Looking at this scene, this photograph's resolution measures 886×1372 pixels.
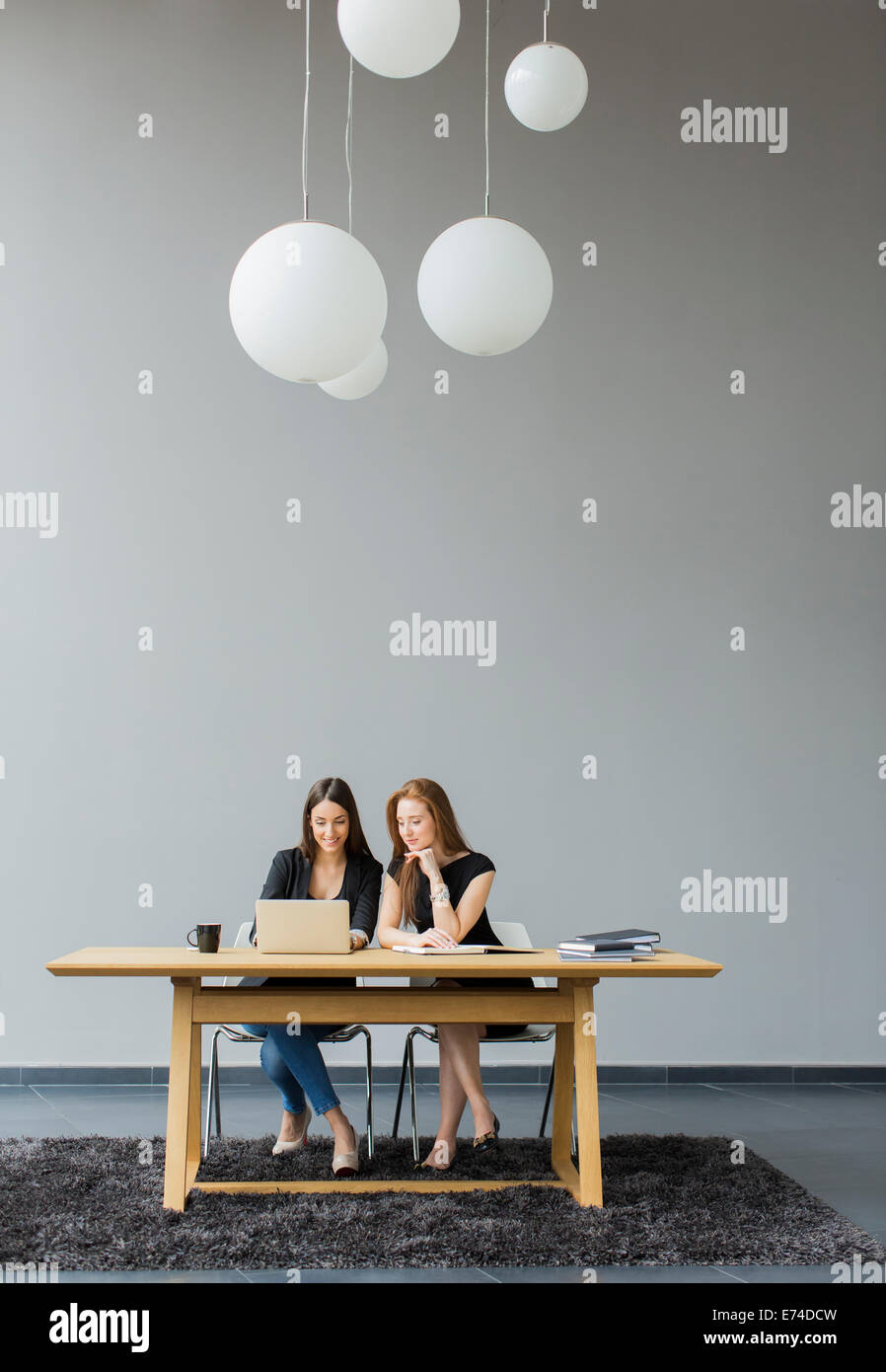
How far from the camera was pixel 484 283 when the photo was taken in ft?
8.17

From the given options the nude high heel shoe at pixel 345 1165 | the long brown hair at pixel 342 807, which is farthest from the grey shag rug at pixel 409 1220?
the long brown hair at pixel 342 807

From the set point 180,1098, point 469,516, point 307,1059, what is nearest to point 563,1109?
point 307,1059

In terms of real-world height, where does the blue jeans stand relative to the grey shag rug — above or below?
above

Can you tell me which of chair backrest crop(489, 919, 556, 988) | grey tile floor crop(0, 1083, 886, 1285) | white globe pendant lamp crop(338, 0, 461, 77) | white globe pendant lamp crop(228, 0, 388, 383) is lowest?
grey tile floor crop(0, 1083, 886, 1285)

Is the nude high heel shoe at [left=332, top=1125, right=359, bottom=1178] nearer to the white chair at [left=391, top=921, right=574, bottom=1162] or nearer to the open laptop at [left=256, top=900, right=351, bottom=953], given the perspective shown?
the white chair at [left=391, top=921, right=574, bottom=1162]

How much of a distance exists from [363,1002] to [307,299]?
5.91 ft

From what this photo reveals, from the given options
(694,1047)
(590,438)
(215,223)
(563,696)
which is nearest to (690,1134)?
(694,1047)

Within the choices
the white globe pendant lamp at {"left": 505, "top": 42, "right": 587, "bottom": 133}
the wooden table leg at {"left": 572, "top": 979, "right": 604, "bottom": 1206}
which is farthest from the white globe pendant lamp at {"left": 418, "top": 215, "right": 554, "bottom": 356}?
the wooden table leg at {"left": 572, "top": 979, "right": 604, "bottom": 1206}

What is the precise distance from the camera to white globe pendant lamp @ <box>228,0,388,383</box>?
7.47 ft

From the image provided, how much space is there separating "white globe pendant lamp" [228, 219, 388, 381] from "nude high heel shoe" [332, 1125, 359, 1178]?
2.23 m

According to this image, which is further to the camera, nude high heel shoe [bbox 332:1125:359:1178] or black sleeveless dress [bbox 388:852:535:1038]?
black sleeveless dress [bbox 388:852:535:1038]
